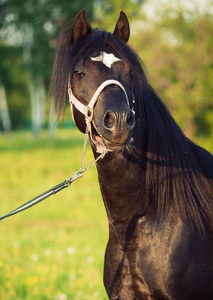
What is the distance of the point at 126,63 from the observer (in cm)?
247

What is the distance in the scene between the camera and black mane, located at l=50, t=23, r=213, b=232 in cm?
254

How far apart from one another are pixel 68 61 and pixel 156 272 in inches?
53.9

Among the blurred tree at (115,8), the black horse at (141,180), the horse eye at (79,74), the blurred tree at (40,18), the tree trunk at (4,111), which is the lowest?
the black horse at (141,180)

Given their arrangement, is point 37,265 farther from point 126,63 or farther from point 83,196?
point 83,196

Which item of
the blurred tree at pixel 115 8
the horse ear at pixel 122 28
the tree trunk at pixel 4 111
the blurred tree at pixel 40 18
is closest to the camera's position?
the horse ear at pixel 122 28

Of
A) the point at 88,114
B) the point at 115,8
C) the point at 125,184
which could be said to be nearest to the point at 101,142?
the point at 88,114

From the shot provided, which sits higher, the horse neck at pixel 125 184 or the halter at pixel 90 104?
the halter at pixel 90 104

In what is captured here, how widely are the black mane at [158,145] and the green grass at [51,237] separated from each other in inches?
19.3

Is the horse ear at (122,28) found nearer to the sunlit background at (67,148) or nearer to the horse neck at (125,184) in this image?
the sunlit background at (67,148)

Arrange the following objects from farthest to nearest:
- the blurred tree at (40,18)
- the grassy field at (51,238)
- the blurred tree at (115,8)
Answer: the blurred tree at (115,8) < the blurred tree at (40,18) < the grassy field at (51,238)

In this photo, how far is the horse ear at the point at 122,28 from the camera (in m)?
2.65

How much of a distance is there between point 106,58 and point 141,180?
2.56ft

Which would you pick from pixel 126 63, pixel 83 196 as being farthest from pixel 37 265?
pixel 83 196

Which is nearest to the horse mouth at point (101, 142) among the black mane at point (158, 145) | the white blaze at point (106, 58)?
the black mane at point (158, 145)
